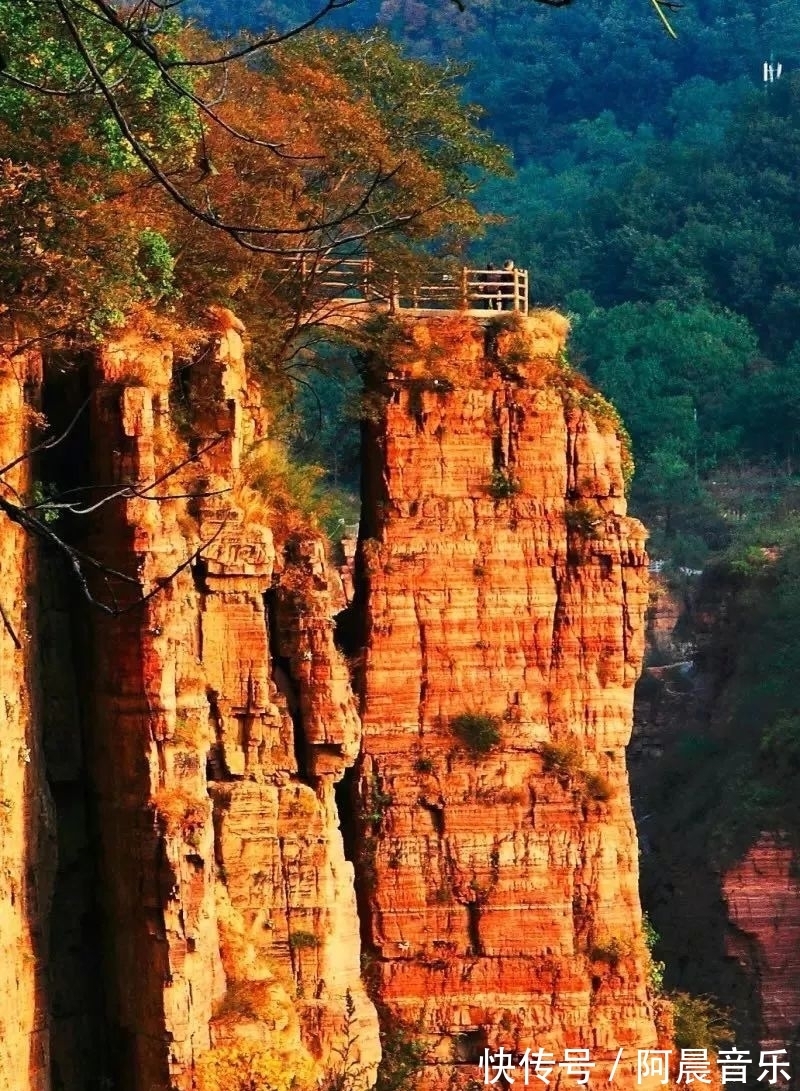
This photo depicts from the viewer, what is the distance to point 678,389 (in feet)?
291

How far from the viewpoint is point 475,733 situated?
113 ft

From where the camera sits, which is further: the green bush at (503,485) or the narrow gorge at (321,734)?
the green bush at (503,485)

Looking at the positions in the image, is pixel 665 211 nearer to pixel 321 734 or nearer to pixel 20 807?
pixel 321 734

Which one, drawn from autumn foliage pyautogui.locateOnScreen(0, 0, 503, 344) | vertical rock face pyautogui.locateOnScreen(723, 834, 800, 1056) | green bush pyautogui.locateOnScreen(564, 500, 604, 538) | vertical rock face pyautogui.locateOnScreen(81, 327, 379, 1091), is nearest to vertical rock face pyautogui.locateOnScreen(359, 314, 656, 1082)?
green bush pyautogui.locateOnScreen(564, 500, 604, 538)

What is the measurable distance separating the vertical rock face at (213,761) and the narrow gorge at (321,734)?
0.13 feet

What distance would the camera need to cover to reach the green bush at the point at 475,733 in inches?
1359

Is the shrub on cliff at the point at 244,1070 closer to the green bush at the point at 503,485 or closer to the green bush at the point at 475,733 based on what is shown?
the green bush at the point at 475,733

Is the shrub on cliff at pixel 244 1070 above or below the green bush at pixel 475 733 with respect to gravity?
below

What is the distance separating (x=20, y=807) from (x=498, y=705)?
1096cm

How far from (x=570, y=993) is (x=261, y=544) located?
324 inches

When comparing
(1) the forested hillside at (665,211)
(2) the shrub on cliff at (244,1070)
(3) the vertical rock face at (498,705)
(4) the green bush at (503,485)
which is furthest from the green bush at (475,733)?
(1) the forested hillside at (665,211)

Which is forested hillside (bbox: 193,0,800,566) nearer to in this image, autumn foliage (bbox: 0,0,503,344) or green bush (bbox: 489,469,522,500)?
autumn foliage (bbox: 0,0,503,344)

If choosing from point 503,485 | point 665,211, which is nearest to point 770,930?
point 503,485

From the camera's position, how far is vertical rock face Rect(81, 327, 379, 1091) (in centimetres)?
2602
